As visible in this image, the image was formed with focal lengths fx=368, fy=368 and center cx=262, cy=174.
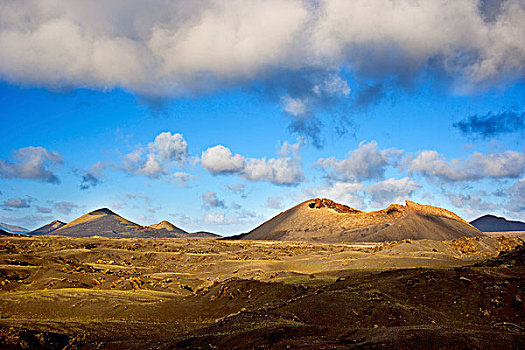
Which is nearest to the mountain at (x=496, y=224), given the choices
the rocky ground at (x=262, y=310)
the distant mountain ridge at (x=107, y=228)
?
the distant mountain ridge at (x=107, y=228)

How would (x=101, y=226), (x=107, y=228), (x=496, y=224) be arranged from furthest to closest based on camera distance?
(x=496, y=224) < (x=101, y=226) < (x=107, y=228)

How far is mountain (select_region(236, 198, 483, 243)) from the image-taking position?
7944 cm

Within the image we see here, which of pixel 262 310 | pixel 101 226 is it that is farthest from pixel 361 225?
pixel 101 226

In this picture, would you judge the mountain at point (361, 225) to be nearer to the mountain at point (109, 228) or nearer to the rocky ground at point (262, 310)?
the mountain at point (109, 228)

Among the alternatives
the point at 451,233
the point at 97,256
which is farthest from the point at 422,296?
the point at 451,233

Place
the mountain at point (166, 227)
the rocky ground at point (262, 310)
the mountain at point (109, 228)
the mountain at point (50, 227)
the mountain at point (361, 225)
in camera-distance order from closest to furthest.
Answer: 1. the rocky ground at point (262, 310)
2. the mountain at point (361, 225)
3. the mountain at point (109, 228)
4. the mountain at point (50, 227)
5. the mountain at point (166, 227)

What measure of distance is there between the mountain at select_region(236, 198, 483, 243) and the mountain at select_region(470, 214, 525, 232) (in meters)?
79.0

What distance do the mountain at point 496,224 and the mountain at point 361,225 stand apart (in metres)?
79.0

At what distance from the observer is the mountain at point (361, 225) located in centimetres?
7944

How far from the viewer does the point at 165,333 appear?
11.2 meters

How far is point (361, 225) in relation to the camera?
88.8m

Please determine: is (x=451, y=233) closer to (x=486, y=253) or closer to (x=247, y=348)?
(x=486, y=253)

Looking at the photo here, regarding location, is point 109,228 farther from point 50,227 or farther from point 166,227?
point 50,227

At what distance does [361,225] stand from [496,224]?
110m
